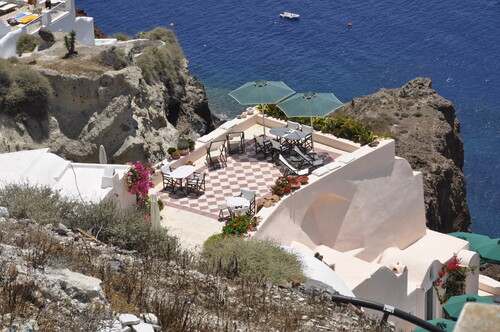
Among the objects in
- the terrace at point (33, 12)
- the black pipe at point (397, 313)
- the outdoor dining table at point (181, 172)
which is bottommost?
the terrace at point (33, 12)

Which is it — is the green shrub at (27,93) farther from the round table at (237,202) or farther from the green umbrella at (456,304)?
the green umbrella at (456,304)

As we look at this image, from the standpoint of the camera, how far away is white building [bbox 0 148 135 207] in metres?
21.4

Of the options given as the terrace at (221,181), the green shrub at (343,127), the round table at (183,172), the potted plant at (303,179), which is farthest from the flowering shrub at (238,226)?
the green shrub at (343,127)

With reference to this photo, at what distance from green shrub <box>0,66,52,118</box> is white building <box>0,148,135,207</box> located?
10.00 m

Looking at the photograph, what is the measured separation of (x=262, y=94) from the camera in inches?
1030

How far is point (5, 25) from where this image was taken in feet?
127

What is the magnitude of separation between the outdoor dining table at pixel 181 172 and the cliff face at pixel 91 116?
10.6m

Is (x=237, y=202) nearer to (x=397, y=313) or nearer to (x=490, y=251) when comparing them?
(x=397, y=313)

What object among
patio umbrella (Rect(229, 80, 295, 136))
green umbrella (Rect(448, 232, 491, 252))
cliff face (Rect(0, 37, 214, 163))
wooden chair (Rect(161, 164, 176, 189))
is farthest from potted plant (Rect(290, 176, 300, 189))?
cliff face (Rect(0, 37, 214, 163))

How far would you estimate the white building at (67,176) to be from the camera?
21375 mm

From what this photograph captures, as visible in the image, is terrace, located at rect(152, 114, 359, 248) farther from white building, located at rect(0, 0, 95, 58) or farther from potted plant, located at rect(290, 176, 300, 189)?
white building, located at rect(0, 0, 95, 58)

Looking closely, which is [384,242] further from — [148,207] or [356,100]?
[356,100]

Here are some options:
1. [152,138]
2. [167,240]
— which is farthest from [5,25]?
[167,240]

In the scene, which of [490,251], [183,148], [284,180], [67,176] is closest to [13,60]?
[183,148]
